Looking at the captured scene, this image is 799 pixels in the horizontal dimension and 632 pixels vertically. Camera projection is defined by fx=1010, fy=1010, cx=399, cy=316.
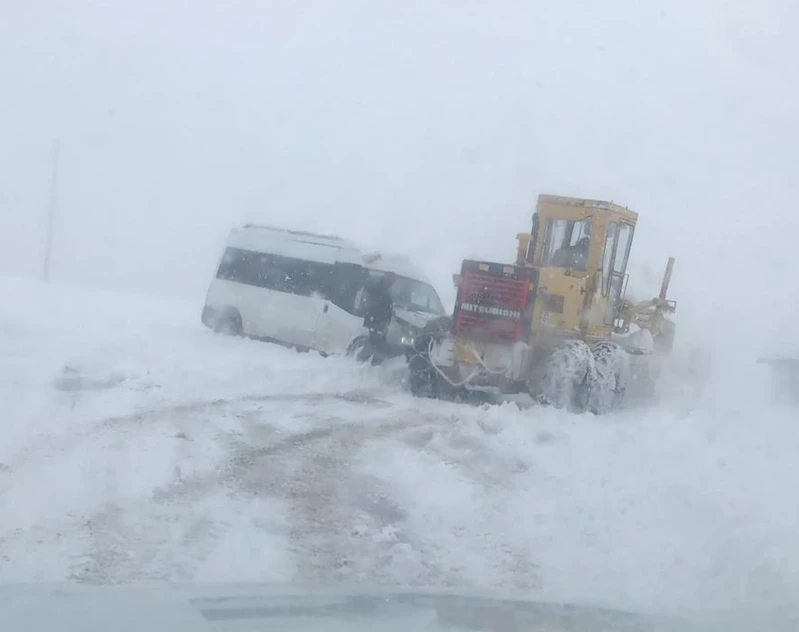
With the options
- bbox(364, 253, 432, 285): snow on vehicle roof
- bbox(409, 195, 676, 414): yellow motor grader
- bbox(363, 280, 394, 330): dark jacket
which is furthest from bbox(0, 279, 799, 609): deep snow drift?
bbox(364, 253, 432, 285): snow on vehicle roof

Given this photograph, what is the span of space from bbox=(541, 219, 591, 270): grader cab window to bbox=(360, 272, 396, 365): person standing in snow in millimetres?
3234

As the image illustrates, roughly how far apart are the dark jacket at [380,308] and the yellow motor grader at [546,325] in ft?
7.09

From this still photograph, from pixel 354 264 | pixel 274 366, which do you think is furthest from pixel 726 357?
pixel 274 366

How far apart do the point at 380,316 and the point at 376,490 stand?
28.8ft

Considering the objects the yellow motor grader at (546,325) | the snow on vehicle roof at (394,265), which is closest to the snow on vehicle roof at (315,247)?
the snow on vehicle roof at (394,265)

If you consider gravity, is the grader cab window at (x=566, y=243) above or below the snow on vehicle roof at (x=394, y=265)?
above

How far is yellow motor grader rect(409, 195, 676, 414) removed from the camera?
45.8 ft

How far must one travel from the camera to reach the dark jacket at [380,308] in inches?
679

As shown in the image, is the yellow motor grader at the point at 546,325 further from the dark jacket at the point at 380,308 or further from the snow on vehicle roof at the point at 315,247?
the snow on vehicle roof at the point at 315,247

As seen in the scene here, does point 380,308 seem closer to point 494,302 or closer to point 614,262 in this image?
point 494,302

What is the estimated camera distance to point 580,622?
4.29m

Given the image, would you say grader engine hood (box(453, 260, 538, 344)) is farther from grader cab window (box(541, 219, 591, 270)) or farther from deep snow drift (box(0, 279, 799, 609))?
deep snow drift (box(0, 279, 799, 609))

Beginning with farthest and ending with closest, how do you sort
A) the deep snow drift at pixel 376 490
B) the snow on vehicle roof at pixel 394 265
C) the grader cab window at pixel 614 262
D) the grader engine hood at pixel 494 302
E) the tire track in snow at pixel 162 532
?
the snow on vehicle roof at pixel 394 265 < the grader cab window at pixel 614 262 < the grader engine hood at pixel 494 302 < the deep snow drift at pixel 376 490 < the tire track in snow at pixel 162 532

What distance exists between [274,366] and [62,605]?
12.1 metres
